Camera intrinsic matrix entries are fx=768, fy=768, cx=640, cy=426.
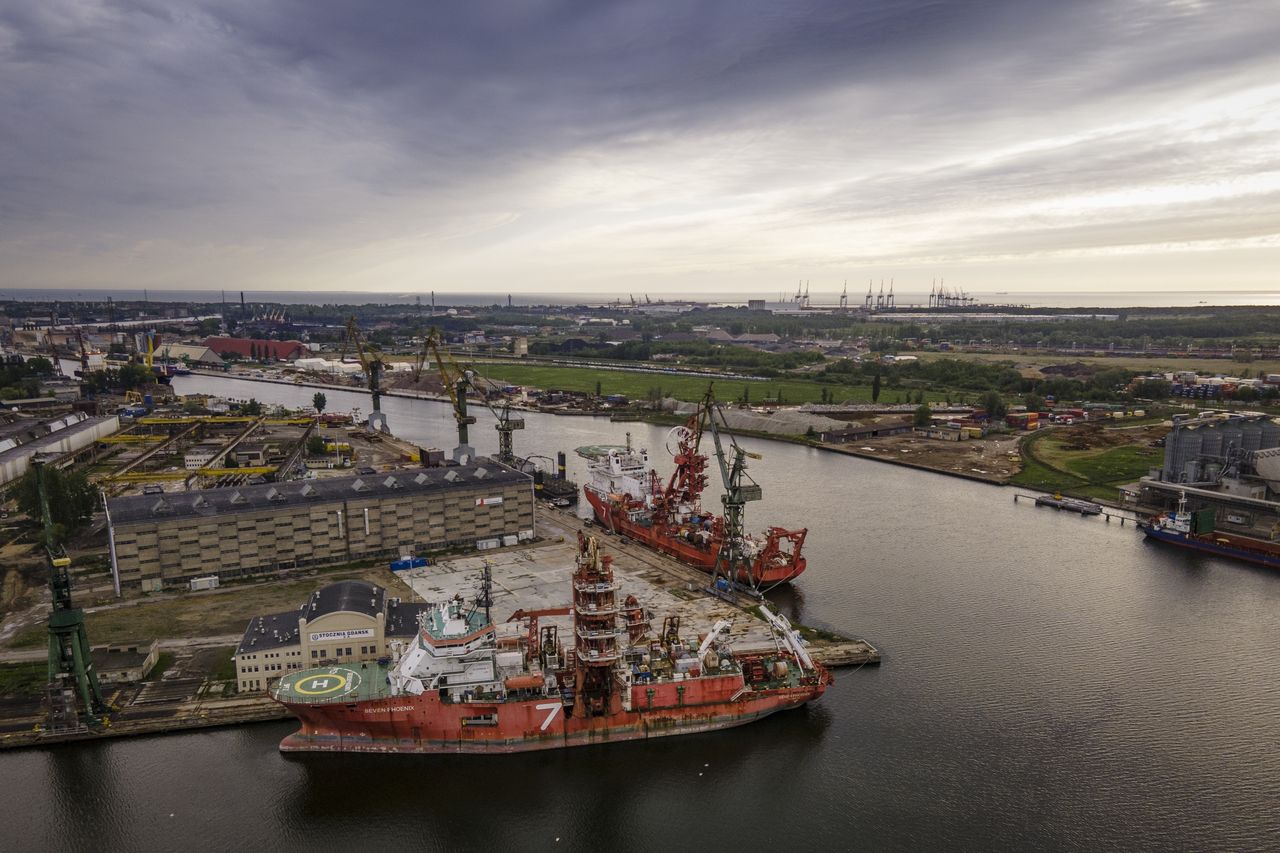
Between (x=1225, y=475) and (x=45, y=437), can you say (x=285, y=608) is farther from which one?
(x=1225, y=475)

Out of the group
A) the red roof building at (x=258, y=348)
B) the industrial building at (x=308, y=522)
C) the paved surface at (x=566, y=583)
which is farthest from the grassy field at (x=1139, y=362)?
the red roof building at (x=258, y=348)

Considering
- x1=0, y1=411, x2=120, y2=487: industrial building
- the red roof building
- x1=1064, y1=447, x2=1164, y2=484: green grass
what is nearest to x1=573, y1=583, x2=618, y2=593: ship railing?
x1=1064, y1=447, x2=1164, y2=484: green grass

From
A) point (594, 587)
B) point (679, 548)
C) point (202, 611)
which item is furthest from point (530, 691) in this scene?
point (202, 611)

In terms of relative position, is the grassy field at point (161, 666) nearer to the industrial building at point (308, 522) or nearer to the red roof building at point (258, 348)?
the industrial building at point (308, 522)

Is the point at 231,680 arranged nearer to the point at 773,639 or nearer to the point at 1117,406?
the point at 773,639

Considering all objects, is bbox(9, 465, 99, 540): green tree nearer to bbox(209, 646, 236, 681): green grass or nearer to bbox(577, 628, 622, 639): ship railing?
bbox(209, 646, 236, 681): green grass

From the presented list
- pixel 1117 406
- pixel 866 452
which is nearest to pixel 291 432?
pixel 866 452
